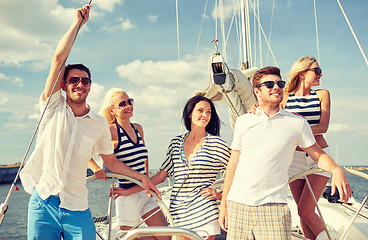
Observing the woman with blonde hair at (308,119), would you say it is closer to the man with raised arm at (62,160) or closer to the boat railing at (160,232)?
the boat railing at (160,232)

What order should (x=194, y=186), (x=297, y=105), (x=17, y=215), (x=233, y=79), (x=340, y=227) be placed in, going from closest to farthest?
1. (x=194, y=186)
2. (x=297, y=105)
3. (x=340, y=227)
4. (x=233, y=79)
5. (x=17, y=215)

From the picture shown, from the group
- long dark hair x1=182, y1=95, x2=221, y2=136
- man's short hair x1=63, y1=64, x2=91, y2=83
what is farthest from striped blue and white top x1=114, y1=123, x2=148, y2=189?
man's short hair x1=63, y1=64, x2=91, y2=83

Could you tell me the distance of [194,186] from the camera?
235 cm

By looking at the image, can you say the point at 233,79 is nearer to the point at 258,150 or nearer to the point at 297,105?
the point at 297,105

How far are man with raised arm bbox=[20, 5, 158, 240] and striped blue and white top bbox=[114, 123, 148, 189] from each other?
0.55 metres

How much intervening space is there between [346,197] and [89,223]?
5.28 feet

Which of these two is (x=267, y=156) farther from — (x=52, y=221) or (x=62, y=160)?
(x=52, y=221)

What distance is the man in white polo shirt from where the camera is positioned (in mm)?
1837

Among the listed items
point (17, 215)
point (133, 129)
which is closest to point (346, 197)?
point (133, 129)

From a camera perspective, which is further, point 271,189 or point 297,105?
point 297,105

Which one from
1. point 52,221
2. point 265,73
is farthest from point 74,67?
point 265,73

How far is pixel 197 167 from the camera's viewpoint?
2.37m

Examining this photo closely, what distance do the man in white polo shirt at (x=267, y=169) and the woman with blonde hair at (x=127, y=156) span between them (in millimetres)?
969

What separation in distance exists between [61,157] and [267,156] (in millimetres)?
1302
